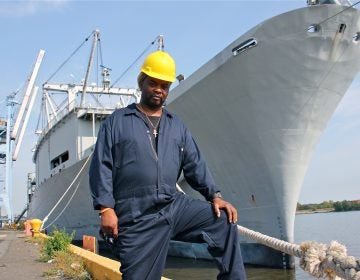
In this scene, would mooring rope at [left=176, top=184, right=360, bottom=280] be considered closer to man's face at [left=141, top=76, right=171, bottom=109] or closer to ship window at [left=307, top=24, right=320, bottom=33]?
man's face at [left=141, top=76, right=171, bottom=109]

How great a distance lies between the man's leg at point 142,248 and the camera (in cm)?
217

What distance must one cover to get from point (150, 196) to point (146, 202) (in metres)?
0.04

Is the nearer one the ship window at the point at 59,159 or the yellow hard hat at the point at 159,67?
the yellow hard hat at the point at 159,67

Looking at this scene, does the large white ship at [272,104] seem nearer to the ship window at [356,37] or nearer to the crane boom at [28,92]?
the ship window at [356,37]

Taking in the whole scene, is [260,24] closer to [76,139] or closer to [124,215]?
[124,215]

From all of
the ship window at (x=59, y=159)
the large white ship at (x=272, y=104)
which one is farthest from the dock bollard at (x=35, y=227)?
the large white ship at (x=272, y=104)

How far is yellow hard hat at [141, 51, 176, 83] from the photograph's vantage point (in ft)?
7.59

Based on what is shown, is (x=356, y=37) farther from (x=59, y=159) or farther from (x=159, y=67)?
(x=59, y=159)

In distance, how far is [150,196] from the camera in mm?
2203

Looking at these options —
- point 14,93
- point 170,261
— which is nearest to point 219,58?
point 170,261

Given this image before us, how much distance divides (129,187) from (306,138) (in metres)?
8.23

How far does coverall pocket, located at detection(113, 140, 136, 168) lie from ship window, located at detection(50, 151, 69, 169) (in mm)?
17048

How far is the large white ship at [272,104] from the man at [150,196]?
7.53 meters

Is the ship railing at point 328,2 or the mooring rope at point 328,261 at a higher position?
the ship railing at point 328,2
